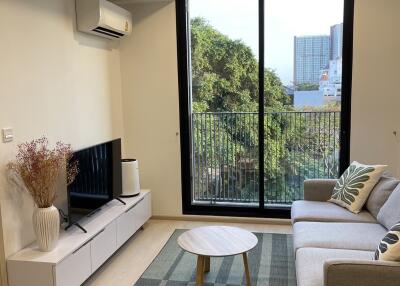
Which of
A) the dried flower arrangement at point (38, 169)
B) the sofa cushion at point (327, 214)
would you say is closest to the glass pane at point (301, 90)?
the sofa cushion at point (327, 214)

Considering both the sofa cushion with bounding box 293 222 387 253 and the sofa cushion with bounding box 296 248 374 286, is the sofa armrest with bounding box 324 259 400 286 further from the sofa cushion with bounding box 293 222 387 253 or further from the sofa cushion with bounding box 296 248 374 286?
the sofa cushion with bounding box 293 222 387 253

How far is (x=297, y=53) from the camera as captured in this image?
4.26m

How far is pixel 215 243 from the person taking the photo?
2.88 metres

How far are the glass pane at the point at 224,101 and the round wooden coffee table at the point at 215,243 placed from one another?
5.00ft

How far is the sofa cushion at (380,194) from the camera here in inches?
126

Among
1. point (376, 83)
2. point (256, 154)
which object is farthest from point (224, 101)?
point (376, 83)

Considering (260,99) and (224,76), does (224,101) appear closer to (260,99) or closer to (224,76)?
(224,76)

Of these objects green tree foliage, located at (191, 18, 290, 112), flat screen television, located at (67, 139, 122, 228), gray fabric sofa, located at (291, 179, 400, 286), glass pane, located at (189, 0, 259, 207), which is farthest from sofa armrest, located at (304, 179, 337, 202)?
flat screen television, located at (67, 139, 122, 228)

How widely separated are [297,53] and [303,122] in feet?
2.49

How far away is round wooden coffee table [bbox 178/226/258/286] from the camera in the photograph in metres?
2.74

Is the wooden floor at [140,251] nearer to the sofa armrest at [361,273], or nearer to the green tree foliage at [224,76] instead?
the green tree foliage at [224,76]

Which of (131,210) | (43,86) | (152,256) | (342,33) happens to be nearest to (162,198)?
(131,210)

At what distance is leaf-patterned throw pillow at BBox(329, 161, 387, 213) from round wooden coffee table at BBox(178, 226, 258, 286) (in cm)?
104

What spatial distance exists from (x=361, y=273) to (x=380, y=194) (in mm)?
1434
